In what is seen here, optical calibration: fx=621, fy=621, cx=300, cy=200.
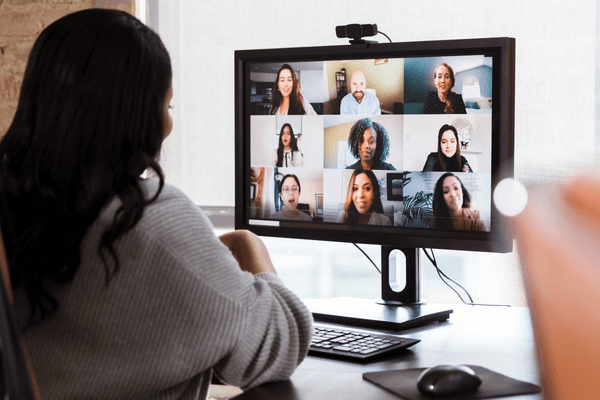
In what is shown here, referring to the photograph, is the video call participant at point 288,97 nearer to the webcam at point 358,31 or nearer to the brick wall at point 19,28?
the webcam at point 358,31

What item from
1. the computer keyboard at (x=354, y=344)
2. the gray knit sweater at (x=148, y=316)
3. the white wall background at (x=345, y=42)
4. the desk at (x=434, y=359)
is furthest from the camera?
the white wall background at (x=345, y=42)

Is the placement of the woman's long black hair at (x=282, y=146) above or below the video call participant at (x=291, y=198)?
above

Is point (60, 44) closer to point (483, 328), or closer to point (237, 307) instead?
point (237, 307)

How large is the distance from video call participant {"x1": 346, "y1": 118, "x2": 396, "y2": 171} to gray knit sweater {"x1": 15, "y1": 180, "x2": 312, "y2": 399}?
0.57 metres

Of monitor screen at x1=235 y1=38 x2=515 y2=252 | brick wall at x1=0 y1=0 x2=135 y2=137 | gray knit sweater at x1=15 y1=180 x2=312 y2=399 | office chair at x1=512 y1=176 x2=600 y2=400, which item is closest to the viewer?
office chair at x1=512 y1=176 x2=600 y2=400

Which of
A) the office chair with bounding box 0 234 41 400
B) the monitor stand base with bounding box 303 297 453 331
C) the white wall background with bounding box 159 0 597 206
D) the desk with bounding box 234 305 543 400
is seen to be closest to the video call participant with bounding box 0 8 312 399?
the desk with bounding box 234 305 543 400

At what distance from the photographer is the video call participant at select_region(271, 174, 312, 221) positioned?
1.32 metres

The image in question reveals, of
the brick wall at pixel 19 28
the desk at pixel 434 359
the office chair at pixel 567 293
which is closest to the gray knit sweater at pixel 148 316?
the desk at pixel 434 359

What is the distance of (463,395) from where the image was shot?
75 cm

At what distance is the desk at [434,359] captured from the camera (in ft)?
2.62

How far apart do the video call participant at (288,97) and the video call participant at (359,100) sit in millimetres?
84

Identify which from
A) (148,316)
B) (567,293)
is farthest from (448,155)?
(567,293)

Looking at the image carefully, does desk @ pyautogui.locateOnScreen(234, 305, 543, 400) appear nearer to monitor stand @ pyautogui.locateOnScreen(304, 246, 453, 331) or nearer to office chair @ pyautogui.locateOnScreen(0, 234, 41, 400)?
monitor stand @ pyautogui.locateOnScreen(304, 246, 453, 331)

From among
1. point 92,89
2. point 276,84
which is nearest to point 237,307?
point 92,89
